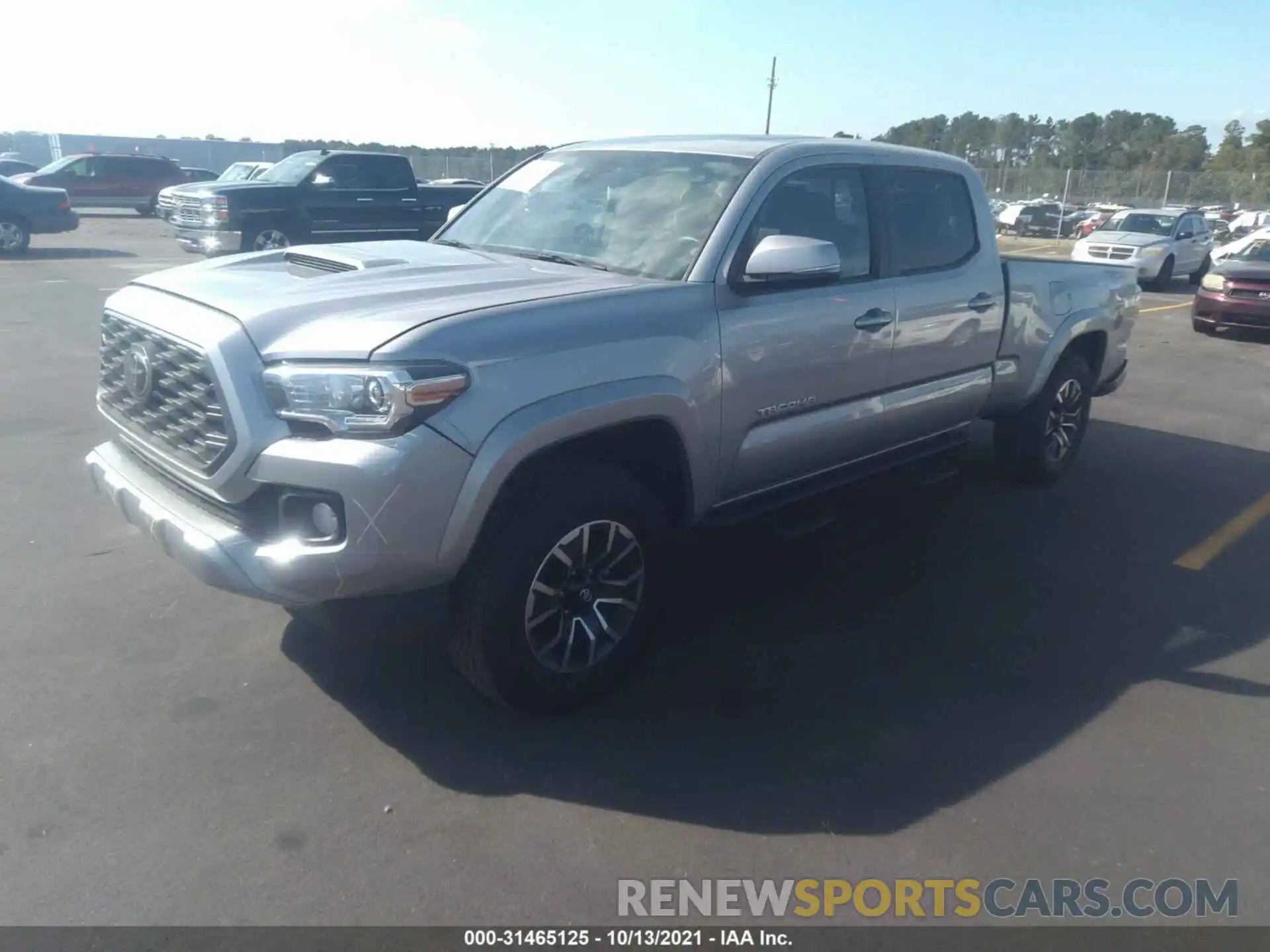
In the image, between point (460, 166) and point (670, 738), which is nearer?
point (670, 738)

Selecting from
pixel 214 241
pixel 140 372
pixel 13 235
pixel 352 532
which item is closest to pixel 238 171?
pixel 13 235

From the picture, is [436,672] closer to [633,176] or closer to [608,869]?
[608,869]

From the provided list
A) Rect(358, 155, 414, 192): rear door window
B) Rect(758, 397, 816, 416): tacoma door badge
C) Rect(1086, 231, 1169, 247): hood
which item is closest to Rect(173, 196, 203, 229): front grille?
Rect(358, 155, 414, 192): rear door window

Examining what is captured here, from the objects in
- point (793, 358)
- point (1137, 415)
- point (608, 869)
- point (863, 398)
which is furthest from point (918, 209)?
point (1137, 415)

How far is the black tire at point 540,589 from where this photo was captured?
3.38 meters

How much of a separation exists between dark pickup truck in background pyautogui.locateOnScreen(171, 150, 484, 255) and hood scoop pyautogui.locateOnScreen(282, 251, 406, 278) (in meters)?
12.0

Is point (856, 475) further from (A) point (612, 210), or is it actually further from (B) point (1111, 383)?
(B) point (1111, 383)

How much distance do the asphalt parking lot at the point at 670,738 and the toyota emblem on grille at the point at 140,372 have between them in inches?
42.8

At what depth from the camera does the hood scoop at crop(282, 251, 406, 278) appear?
13.3 feet

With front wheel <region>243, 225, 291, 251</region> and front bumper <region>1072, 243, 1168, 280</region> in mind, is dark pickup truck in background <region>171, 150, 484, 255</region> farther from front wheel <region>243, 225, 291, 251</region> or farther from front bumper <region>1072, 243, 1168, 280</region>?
front bumper <region>1072, 243, 1168, 280</region>

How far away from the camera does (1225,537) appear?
19.6 feet

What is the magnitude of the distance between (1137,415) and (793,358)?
6258 millimetres

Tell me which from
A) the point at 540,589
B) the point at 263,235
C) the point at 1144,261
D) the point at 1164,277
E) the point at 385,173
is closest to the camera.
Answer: the point at 540,589

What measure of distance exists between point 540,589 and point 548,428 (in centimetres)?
59
